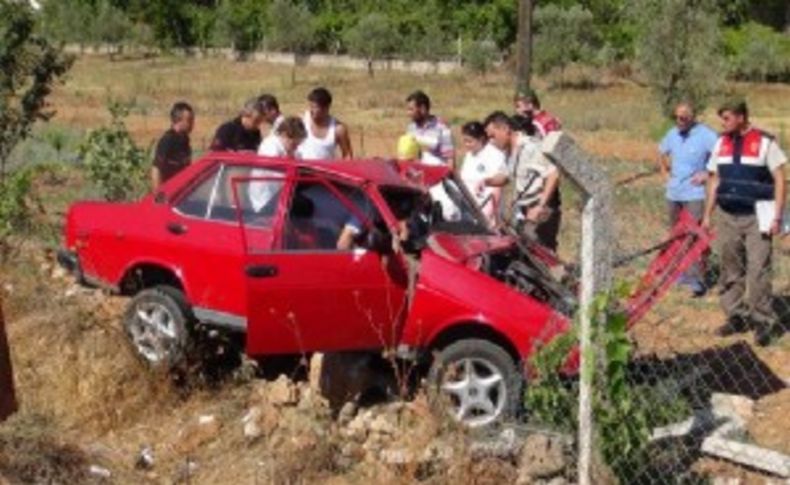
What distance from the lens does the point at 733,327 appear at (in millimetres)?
9914

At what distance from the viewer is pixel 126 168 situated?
14.4 m

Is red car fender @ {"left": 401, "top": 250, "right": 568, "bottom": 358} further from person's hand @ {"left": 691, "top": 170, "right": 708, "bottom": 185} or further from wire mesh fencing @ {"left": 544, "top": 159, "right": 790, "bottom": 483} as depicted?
person's hand @ {"left": 691, "top": 170, "right": 708, "bottom": 185}

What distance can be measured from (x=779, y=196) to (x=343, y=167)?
3355mm

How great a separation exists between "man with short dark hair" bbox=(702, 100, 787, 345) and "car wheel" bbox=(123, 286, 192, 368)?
3843mm

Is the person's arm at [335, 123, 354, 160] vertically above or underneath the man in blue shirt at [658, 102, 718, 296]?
above

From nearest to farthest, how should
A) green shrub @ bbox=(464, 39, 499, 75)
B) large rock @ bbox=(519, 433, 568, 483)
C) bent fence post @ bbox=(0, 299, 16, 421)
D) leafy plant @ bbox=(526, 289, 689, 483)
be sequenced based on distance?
leafy plant @ bbox=(526, 289, 689, 483) → large rock @ bbox=(519, 433, 568, 483) → bent fence post @ bbox=(0, 299, 16, 421) → green shrub @ bbox=(464, 39, 499, 75)

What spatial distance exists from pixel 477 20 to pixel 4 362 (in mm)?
68988

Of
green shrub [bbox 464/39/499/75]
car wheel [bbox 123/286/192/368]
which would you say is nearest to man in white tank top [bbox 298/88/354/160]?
car wheel [bbox 123/286/192/368]

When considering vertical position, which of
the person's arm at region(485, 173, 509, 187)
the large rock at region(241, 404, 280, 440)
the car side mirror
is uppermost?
the person's arm at region(485, 173, 509, 187)

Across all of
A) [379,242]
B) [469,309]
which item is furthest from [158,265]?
[469,309]

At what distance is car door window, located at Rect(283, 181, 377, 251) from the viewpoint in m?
7.64

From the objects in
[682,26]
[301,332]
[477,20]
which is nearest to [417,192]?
[301,332]

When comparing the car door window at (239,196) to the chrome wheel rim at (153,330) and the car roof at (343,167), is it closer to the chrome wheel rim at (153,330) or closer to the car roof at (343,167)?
the car roof at (343,167)

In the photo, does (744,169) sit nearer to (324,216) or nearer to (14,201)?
(324,216)
